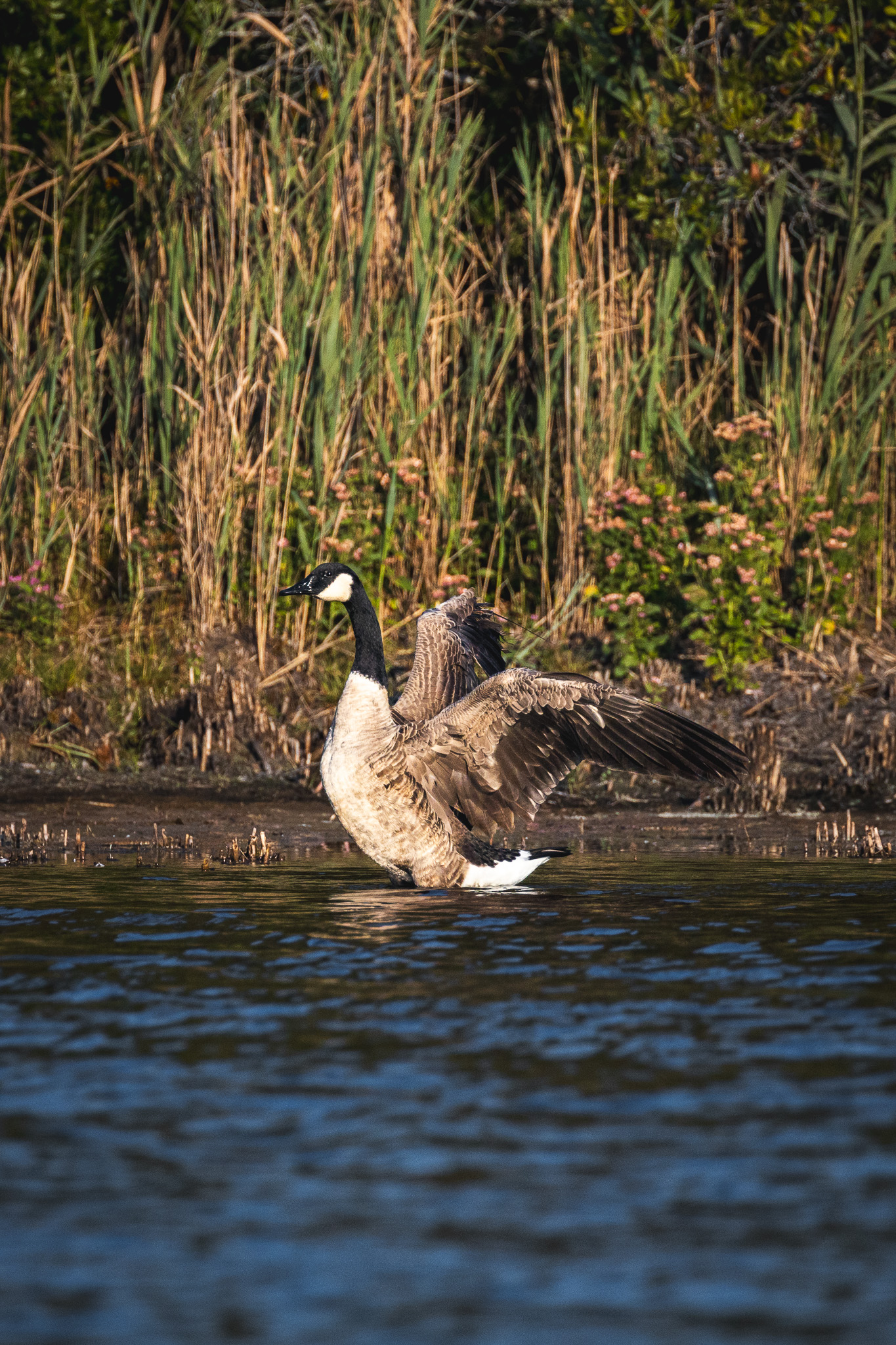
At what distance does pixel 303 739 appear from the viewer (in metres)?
11.4

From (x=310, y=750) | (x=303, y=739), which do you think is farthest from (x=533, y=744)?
(x=303, y=739)

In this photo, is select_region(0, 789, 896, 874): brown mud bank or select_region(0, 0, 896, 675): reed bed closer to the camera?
select_region(0, 789, 896, 874): brown mud bank

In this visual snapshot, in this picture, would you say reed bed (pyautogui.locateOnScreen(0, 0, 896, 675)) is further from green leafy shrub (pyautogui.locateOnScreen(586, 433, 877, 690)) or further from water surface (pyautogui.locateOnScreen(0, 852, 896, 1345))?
water surface (pyautogui.locateOnScreen(0, 852, 896, 1345))

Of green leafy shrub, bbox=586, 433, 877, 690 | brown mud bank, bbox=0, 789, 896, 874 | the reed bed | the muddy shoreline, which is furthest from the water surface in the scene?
the reed bed

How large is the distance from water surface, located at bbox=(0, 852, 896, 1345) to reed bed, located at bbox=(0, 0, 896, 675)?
16.2ft

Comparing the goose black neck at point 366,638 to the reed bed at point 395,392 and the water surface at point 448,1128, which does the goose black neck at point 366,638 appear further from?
the reed bed at point 395,392

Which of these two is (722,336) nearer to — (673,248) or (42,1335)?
(673,248)

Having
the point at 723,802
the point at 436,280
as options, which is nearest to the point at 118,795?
the point at 723,802

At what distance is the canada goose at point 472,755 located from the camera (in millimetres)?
7969

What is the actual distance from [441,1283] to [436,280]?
983 centimetres

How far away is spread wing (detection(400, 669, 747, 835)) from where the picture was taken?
310 inches

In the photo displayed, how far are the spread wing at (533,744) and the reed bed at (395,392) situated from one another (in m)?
3.36

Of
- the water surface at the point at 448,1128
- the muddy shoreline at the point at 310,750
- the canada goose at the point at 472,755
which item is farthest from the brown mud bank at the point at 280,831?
the water surface at the point at 448,1128

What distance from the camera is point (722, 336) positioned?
41.4 feet
